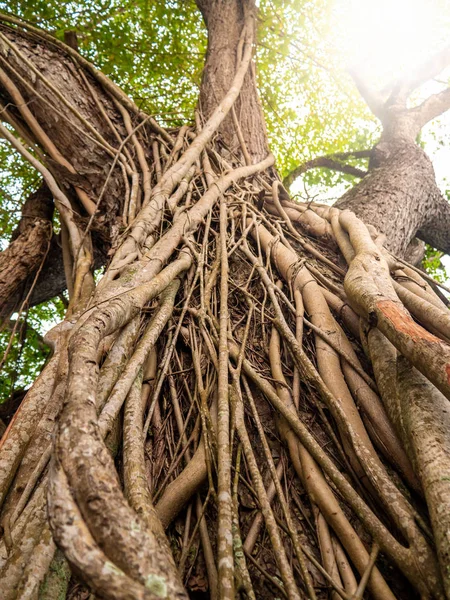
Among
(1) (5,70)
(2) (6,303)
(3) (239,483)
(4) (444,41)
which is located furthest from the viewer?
(4) (444,41)

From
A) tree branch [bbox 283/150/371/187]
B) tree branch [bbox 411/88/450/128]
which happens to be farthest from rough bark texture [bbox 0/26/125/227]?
tree branch [bbox 411/88/450/128]

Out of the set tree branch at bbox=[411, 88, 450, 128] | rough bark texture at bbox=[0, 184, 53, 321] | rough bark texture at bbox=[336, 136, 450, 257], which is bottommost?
rough bark texture at bbox=[0, 184, 53, 321]

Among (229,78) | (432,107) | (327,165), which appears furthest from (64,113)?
(432,107)

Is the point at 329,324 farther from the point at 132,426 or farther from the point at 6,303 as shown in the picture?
the point at 6,303

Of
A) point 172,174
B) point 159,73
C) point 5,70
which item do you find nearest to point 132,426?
point 172,174

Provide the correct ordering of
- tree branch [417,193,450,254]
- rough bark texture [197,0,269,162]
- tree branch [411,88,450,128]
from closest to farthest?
rough bark texture [197,0,269,162] → tree branch [417,193,450,254] → tree branch [411,88,450,128]

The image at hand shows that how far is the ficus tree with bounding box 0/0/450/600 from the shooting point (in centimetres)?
68

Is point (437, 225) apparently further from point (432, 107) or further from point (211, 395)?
point (211, 395)

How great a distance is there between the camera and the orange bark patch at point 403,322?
0.90 metres

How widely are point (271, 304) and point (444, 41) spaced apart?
513 centimetres

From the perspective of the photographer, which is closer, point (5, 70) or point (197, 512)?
point (197, 512)

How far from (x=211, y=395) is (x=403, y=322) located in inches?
23.2

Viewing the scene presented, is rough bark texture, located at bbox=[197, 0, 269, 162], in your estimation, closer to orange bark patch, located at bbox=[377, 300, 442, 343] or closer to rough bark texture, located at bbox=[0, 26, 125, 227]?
rough bark texture, located at bbox=[0, 26, 125, 227]

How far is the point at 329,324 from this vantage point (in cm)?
130
